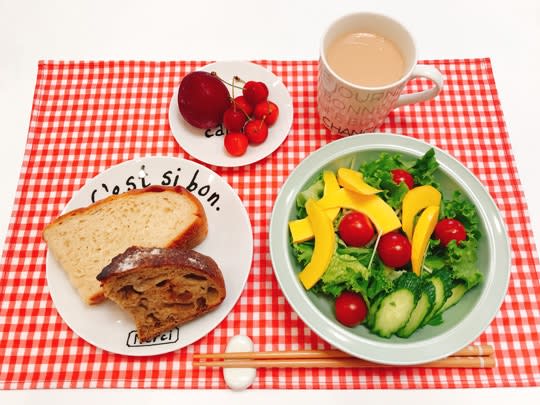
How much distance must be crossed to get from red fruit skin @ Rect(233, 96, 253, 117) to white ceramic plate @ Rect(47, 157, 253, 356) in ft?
0.69

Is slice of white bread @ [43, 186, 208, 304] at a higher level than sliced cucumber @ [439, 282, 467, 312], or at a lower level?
higher

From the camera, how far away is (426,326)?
1.04m

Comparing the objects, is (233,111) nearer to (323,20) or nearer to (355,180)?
(355,180)

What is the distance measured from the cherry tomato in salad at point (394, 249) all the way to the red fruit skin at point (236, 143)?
0.47 m

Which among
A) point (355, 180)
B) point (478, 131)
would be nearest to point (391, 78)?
point (355, 180)

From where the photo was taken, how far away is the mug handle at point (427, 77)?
1.14 meters

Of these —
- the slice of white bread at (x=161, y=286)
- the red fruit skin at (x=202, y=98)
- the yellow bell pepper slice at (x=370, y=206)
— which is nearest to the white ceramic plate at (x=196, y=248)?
the slice of white bread at (x=161, y=286)

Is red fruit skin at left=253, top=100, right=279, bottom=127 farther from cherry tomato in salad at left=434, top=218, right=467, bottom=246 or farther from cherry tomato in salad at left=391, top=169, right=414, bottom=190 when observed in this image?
cherry tomato in salad at left=434, top=218, right=467, bottom=246

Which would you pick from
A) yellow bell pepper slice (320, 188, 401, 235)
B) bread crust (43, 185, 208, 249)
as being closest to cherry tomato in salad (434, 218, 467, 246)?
yellow bell pepper slice (320, 188, 401, 235)

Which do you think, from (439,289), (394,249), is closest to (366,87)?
(394,249)

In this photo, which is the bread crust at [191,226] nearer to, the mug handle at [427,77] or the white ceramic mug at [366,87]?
the white ceramic mug at [366,87]

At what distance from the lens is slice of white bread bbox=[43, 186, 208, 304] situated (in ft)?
3.71

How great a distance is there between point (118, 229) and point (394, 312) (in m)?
0.71

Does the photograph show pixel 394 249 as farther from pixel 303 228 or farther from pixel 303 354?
pixel 303 354
